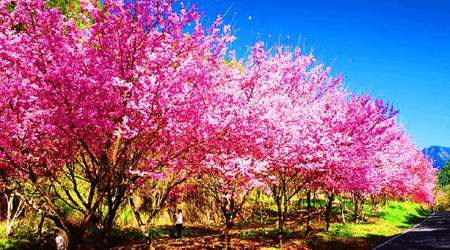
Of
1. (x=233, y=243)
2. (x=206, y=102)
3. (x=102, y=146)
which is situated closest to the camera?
(x=102, y=146)

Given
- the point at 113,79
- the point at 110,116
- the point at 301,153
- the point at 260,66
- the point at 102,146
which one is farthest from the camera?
the point at 301,153

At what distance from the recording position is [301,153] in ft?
36.7

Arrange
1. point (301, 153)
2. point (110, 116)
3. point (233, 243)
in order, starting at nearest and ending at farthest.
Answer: point (110, 116) → point (301, 153) → point (233, 243)

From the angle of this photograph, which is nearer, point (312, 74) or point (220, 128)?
point (220, 128)

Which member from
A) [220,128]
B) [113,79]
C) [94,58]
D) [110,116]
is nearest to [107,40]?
[94,58]

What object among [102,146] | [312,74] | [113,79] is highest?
[312,74]

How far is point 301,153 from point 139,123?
678 cm

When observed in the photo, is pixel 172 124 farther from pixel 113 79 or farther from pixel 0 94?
pixel 0 94

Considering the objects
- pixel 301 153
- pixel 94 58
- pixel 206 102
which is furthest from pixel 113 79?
pixel 301 153

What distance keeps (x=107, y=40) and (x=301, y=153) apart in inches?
309

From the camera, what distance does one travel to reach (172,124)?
7.11 m

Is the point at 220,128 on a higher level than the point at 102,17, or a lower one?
lower

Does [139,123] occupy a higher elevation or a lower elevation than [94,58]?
lower

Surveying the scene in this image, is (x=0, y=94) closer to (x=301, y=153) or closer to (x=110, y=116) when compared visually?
(x=110, y=116)
